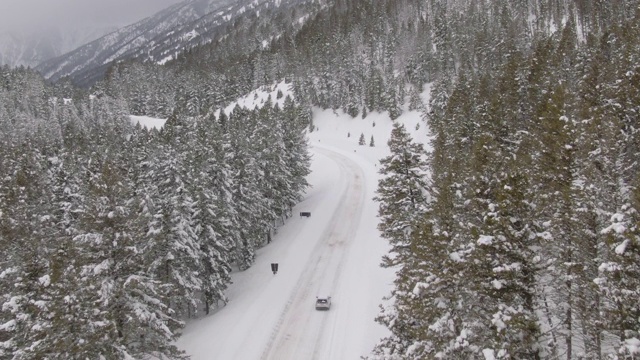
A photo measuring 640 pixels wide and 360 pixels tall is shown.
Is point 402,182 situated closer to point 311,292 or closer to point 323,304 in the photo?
point 323,304

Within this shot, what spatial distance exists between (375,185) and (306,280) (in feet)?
85.9

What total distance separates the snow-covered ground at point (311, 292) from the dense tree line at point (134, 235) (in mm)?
2039

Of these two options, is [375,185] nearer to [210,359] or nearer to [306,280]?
[306,280]

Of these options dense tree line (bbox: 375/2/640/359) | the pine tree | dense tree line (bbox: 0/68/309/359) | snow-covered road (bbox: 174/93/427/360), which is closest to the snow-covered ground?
snow-covered road (bbox: 174/93/427/360)

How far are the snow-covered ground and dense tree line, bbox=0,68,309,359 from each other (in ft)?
6.69

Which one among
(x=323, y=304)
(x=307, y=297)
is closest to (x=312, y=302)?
(x=307, y=297)

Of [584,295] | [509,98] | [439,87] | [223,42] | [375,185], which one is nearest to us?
[584,295]

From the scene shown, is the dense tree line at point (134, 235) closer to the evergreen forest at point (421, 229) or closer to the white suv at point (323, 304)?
the evergreen forest at point (421, 229)

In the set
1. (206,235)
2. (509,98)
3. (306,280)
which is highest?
(509,98)

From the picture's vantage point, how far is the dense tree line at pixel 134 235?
16453 millimetres

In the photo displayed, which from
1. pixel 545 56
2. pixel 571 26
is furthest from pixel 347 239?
pixel 571 26

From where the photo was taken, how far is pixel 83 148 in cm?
6078

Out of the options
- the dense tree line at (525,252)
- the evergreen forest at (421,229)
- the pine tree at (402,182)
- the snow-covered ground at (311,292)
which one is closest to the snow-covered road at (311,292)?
the snow-covered ground at (311,292)

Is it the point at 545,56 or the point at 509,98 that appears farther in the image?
the point at 545,56
